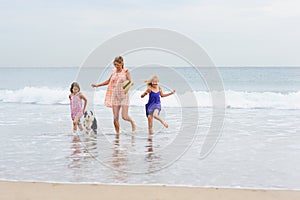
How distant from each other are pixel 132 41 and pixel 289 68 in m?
43.4

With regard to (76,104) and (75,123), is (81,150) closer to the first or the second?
(75,123)

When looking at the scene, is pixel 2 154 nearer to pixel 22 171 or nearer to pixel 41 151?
pixel 41 151

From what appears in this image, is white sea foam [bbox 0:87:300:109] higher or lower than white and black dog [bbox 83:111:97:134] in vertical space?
higher

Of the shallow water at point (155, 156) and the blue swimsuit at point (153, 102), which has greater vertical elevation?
the blue swimsuit at point (153, 102)

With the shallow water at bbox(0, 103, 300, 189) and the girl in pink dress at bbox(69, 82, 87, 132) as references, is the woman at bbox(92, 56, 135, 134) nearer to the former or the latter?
the shallow water at bbox(0, 103, 300, 189)

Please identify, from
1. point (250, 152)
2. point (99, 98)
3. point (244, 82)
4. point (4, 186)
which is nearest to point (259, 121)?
point (250, 152)

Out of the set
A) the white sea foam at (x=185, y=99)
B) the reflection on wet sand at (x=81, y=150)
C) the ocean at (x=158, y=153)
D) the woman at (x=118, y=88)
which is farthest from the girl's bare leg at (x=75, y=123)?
the white sea foam at (x=185, y=99)

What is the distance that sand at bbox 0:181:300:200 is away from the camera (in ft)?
13.9

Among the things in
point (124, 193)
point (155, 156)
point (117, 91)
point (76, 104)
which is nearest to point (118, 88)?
point (117, 91)

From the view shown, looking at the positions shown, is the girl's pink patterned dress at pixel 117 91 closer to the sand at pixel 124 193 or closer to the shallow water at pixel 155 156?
the shallow water at pixel 155 156

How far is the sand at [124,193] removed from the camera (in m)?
4.24

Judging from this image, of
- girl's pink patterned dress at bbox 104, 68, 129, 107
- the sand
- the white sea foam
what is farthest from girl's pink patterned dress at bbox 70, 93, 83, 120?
the white sea foam

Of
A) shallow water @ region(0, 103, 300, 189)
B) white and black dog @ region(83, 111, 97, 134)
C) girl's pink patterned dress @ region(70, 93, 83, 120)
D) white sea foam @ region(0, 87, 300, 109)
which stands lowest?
shallow water @ region(0, 103, 300, 189)

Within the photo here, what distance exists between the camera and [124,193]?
4.37m
